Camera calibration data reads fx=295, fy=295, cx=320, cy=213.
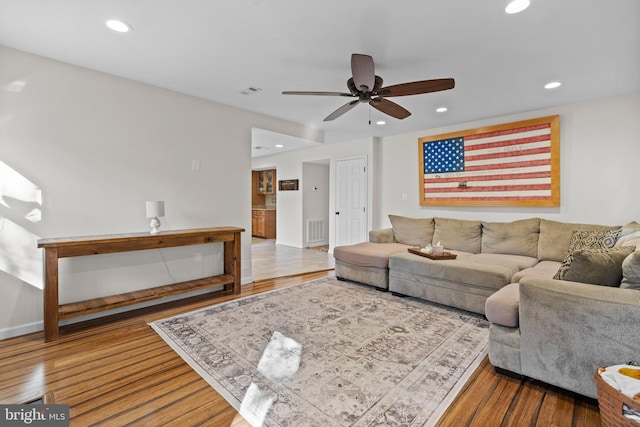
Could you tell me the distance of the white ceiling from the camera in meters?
2.00

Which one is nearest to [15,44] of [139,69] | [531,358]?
[139,69]

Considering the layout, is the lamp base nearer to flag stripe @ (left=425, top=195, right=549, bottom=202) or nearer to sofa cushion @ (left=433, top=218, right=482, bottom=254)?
sofa cushion @ (left=433, top=218, right=482, bottom=254)

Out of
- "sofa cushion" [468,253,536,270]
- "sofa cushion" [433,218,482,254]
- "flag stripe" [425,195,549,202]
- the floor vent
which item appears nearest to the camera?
"sofa cushion" [468,253,536,270]

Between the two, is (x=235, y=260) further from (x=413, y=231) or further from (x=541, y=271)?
(x=541, y=271)

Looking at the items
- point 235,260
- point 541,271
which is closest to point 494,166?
point 541,271

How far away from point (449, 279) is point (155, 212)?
10.6 ft

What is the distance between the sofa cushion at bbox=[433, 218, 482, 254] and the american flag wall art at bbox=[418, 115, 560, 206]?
0.52m

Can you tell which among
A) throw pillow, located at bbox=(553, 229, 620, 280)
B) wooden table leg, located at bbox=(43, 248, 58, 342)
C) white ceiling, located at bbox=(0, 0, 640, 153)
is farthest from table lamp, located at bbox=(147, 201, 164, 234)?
throw pillow, located at bbox=(553, 229, 620, 280)

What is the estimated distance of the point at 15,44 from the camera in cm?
248

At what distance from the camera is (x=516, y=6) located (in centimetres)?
194

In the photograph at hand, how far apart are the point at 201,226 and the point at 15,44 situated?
231cm

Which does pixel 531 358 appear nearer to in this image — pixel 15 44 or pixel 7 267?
pixel 7 267

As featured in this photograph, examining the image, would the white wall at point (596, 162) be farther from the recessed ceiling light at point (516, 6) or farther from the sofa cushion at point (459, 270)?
the recessed ceiling light at point (516, 6)

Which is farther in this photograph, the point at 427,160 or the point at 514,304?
the point at 427,160
